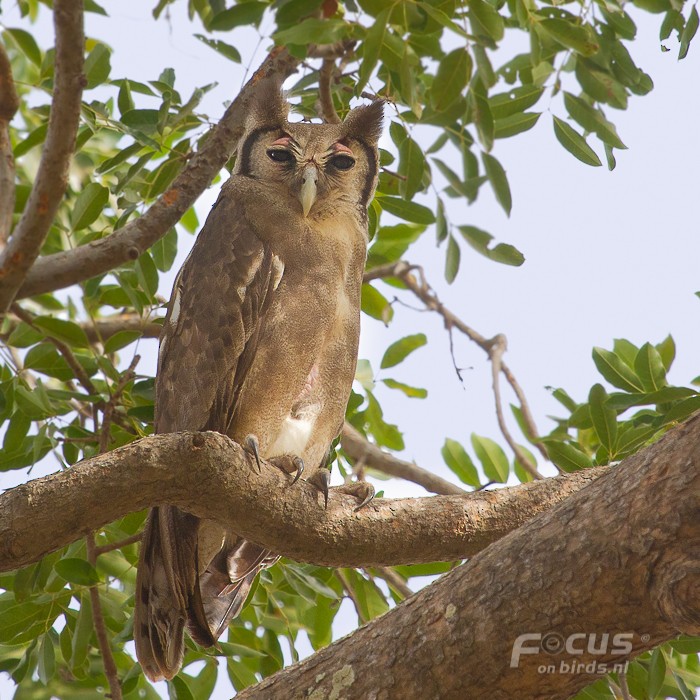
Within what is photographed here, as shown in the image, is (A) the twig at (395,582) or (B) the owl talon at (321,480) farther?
(A) the twig at (395,582)

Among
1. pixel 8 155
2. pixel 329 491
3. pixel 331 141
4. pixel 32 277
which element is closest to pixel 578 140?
pixel 331 141

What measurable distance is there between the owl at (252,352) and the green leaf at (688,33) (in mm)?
1334

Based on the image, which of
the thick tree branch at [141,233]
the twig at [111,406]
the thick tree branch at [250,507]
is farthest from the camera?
the thick tree branch at [141,233]

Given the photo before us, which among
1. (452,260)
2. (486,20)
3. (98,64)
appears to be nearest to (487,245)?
(452,260)

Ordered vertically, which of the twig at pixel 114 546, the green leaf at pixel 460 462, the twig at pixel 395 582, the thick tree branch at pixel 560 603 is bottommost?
the thick tree branch at pixel 560 603

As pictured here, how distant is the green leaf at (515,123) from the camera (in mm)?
2986

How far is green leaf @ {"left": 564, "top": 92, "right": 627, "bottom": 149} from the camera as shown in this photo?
9.27 ft

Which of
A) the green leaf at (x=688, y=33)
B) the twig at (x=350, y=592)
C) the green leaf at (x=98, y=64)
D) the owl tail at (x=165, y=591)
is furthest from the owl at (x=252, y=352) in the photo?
the green leaf at (x=688, y=33)

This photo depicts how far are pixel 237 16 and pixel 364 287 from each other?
1349 millimetres

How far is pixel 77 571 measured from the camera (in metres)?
2.74

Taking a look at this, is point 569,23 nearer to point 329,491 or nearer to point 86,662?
point 329,491

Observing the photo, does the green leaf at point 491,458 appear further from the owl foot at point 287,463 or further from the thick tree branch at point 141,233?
the thick tree branch at point 141,233

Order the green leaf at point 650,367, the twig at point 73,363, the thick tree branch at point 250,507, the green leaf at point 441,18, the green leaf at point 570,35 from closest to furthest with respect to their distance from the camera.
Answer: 1. the thick tree branch at point 250,507
2. the green leaf at point 441,18
3. the green leaf at point 570,35
4. the green leaf at point 650,367
5. the twig at point 73,363

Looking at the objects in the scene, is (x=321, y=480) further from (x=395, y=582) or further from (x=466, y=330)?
(x=466, y=330)
